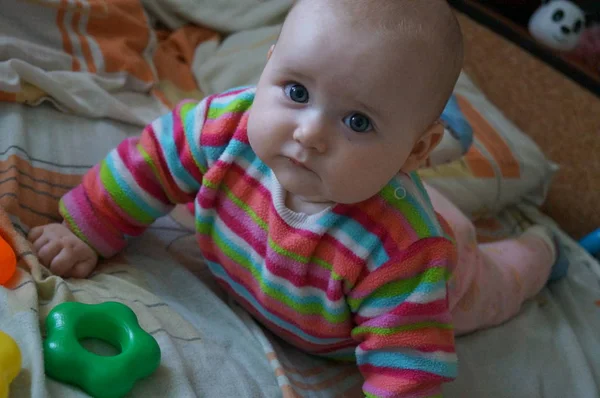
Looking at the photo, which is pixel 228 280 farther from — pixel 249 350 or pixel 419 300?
pixel 419 300

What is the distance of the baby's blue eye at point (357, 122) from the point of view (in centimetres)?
66

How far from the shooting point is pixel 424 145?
740 mm

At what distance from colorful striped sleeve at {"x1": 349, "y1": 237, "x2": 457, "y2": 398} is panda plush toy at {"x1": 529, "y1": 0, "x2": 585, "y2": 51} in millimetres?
1100

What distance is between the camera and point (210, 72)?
4.19ft

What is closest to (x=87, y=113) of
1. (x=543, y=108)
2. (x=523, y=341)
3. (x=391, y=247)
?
(x=391, y=247)

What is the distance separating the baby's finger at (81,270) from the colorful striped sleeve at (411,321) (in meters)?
0.34

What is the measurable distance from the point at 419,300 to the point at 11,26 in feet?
2.43

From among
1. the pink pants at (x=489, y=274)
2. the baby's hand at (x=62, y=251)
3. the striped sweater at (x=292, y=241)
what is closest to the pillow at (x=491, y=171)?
the pink pants at (x=489, y=274)

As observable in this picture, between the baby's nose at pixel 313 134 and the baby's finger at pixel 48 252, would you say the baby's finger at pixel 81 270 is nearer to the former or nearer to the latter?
the baby's finger at pixel 48 252

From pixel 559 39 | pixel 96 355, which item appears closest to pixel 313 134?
pixel 96 355

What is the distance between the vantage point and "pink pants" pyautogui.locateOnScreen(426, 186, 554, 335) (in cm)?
97

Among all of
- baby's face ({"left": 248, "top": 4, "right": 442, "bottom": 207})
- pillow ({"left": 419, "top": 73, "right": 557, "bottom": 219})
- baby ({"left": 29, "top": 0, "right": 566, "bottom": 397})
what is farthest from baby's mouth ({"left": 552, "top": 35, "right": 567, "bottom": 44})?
baby's face ({"left": 248, "top": 4, "right": 442, "bottom": 207})

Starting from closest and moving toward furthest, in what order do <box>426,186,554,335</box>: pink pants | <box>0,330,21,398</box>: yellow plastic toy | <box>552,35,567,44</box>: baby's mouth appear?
<box>0,330,21,398</box>: yellow plastic toy < <box>426,186,554,335</box>: pink pants < <box>552,35,567,44</box>: baby's mouth

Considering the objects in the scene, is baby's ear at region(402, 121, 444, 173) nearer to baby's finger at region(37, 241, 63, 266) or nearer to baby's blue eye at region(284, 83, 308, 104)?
baby's blue eye at region(284, 83, 308, 104)
